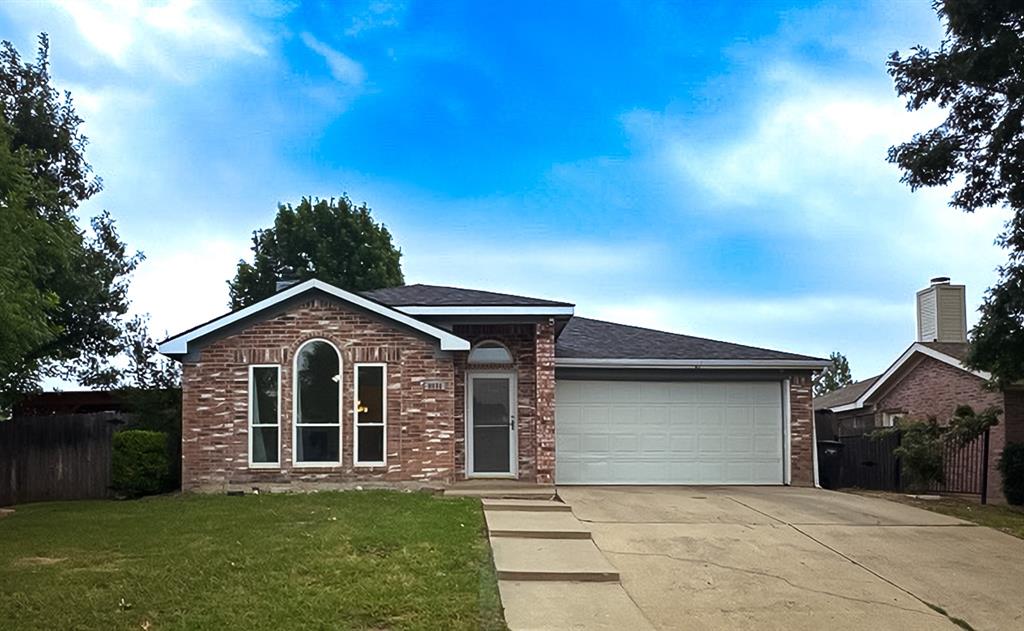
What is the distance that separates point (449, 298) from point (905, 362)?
13272 millimetres

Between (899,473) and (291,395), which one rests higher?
(291,395)

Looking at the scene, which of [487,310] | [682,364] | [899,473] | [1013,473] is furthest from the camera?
[899,473]

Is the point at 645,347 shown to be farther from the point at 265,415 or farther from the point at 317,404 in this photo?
the point at 265,415

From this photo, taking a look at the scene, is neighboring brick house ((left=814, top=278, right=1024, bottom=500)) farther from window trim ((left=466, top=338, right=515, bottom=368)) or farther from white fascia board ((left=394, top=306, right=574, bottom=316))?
white fascia board ((left=394, top=306, right=574, bottom=316))

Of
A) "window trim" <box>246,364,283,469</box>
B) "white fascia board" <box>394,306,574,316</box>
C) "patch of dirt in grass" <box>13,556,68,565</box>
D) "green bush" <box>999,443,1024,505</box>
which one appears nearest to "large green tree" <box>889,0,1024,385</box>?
"green bush" <box>999,443,1024,505</box>

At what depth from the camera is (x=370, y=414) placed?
1573 cm

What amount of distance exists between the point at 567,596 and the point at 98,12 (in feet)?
34.5

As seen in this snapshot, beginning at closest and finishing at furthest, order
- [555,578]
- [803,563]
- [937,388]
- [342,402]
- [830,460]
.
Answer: [555,578]
[803,563]
[342,402]
[830,460]
[937,388]

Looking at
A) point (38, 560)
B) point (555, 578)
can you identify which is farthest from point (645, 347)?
point (38, 560)

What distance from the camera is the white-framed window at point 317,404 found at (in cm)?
1565

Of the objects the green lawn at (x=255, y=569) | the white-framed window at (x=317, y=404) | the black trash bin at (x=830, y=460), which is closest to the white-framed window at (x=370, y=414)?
the white-framed window at (x=317, y=404)

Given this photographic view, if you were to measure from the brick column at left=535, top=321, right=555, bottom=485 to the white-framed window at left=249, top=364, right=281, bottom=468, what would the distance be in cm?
434

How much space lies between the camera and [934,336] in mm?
24250

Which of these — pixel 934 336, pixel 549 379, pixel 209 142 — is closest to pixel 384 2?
pixel 209 142
